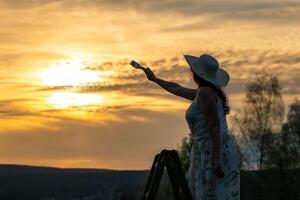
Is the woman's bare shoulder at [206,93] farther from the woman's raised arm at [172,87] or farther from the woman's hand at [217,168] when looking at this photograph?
the woman's raised arm at [172,87]

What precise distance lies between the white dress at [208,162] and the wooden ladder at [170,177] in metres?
0.17

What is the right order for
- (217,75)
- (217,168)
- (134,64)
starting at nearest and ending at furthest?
(217,168)
(217,75)
(134,64)

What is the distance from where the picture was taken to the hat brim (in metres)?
9.17

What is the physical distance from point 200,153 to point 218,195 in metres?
0.49

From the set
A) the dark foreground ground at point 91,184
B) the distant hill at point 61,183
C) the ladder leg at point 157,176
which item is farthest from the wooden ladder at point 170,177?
the distant hill at point 61,183

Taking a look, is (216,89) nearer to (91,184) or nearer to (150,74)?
(150,74)

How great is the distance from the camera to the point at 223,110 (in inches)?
365

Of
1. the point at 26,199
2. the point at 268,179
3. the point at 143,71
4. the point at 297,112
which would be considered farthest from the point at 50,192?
the point at 143,71

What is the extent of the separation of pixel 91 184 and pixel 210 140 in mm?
122440

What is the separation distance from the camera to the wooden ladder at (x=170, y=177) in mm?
9160

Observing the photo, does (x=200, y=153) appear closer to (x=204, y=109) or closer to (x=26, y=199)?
(x=204, y=109)

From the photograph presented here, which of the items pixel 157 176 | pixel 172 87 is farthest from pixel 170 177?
pixel 172 87

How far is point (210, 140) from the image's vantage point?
9.14m

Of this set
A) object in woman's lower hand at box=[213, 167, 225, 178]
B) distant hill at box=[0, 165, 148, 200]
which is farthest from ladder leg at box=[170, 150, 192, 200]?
distant hill at box=[0, 165, 148, 200]
